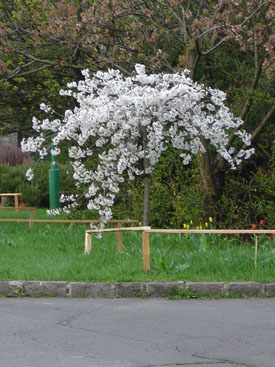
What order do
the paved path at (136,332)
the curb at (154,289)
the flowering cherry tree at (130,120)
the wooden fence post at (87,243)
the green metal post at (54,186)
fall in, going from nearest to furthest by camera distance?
the paved path at (136,332), the curb at (154,289), the flowering cherry tree at (130,120), the wooden fence post at (87,243), the green metal post at (54,186)

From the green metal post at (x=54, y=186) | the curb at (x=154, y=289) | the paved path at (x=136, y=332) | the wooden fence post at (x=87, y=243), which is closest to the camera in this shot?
the paved path at (x=136, y=332)

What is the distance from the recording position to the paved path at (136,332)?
20.7ft

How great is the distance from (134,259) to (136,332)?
3.85 metres

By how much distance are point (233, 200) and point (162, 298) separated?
5.71 metres

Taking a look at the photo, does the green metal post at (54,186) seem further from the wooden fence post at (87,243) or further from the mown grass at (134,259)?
the wooden fence post at (87,243)

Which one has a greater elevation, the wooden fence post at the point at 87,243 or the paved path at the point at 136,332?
the wooden fence post at the point at 87,243

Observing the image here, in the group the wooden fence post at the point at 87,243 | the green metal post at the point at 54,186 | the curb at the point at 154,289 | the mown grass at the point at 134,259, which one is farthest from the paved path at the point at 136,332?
the green metal post at the point at 54,186

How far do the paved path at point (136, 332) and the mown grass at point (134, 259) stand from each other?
748 millimetres

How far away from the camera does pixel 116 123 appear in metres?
11.6

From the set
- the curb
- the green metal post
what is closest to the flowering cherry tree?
the curb

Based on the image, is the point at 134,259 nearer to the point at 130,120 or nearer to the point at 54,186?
the point at 130,120

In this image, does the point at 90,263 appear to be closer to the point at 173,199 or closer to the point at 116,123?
the point at 116,123

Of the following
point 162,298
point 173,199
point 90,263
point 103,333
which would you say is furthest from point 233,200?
point 103,333

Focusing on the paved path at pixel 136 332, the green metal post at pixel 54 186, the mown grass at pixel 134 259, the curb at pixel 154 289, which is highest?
the green metal post at pixel 54 186
